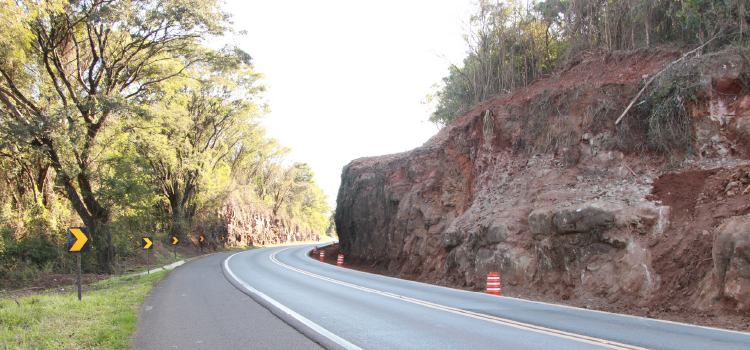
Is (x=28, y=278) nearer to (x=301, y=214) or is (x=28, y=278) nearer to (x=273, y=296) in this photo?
(x=273, y=296)

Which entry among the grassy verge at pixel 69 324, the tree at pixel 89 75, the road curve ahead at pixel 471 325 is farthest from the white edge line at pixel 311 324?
the tree at pixel 89 75

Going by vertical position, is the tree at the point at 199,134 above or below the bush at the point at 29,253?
above

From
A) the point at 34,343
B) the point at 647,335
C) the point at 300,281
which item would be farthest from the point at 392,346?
the point at 300,281

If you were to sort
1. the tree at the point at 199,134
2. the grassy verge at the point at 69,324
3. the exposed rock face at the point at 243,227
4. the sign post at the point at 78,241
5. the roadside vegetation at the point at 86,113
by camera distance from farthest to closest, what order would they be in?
the exposed rock face at the point at 243,227, the tree at the point at 199,134, the roadside vegetation at the point at 86,113, the sign post at the point at 78,241, the grassy verge at the point at 69,324

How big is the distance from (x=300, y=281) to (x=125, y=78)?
1323cm

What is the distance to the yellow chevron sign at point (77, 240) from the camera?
9234 mm

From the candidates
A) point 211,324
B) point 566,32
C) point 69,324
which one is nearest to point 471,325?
point 211,324

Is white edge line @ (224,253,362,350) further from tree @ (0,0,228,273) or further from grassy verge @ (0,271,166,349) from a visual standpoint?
tree @ (0,0,228,273)

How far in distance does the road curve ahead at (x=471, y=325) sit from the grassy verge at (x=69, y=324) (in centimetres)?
267

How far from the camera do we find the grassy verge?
5453mm

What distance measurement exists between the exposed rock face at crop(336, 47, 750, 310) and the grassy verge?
Answer: 30.9ft

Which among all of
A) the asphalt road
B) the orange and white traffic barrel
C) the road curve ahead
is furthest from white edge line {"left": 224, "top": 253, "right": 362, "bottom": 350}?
the orange and white traffic barrel

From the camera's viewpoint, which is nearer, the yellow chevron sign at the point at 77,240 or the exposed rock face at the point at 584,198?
the exposed rock face at the point at 584,198

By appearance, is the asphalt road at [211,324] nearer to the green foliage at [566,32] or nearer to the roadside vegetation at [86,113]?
the roadside vegetation at [86,113]
